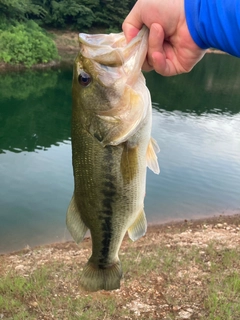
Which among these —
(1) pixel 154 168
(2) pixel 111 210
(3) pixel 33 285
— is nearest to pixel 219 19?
(1) pixel 154 168

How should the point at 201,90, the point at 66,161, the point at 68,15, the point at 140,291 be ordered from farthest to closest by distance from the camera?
the point at 68,15, the point at 201,90, the point at 66,161, the point at 140,291

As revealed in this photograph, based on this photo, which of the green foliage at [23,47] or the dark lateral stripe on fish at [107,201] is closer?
the dark lateral stripe on fish at [107,201]

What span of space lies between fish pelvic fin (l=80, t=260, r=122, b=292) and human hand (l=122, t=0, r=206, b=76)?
1.45 metres

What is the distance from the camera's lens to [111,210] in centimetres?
239

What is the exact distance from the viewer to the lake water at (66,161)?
1029 centimetres

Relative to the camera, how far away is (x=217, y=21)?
6.55 ft

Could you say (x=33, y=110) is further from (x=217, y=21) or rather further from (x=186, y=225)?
(x=217, y=21)

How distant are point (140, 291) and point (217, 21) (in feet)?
14.4

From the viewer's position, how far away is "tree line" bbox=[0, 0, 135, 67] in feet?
110

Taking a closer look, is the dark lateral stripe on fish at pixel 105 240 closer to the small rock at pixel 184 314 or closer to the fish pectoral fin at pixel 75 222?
the fish pectoral fin at pixel 75 222

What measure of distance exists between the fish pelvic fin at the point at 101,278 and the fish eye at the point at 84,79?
128 centimetres

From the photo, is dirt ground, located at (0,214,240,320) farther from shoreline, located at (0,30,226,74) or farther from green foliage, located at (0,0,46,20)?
green foliage, located at (0,0,46,20)

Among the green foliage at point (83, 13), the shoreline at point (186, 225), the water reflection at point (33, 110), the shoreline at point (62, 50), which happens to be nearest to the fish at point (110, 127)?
the shoreline at point (186, 225)

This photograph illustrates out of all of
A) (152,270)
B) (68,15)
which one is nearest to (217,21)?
(152,270)
